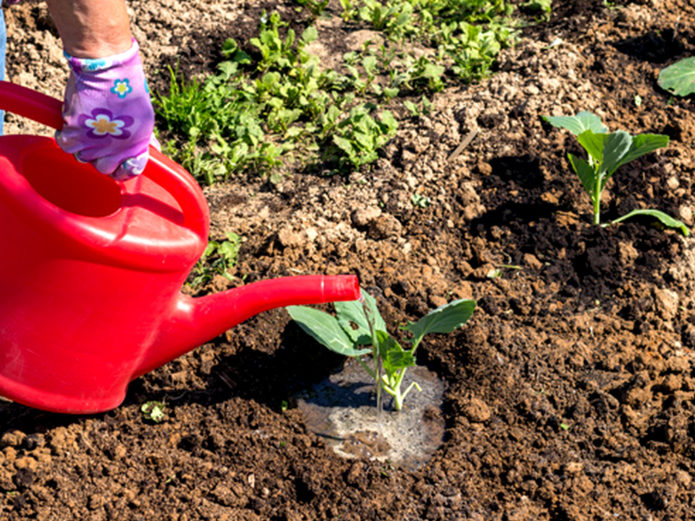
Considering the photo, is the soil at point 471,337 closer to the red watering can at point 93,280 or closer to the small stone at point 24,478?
the small stone at point 24,478

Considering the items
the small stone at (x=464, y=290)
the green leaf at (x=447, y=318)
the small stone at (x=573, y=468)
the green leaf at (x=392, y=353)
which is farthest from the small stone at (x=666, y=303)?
the green leaf at (x=392, y=353)

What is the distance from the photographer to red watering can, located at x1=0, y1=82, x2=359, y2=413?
1762 mm

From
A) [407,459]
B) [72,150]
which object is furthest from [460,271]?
[72,150]

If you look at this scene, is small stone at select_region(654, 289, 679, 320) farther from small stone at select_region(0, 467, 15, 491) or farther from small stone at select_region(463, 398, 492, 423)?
small stone at select_region(0, 467, 15, 491)

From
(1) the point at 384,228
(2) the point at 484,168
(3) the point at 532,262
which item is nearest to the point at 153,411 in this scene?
(1) the point at 384,228

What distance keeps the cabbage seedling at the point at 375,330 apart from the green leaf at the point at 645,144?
3.26 feet

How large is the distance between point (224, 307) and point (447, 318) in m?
0.61

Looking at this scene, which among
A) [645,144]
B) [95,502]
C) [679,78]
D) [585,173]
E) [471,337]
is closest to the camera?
[95,502]

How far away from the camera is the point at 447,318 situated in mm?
2240

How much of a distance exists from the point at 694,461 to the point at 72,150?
→ 5.83 feet

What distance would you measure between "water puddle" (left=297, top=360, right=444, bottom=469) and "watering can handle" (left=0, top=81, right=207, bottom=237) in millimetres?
752

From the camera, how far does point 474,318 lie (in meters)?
2.61

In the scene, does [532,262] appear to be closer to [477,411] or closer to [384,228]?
[384,228]

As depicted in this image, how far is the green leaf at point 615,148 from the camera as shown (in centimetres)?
270
